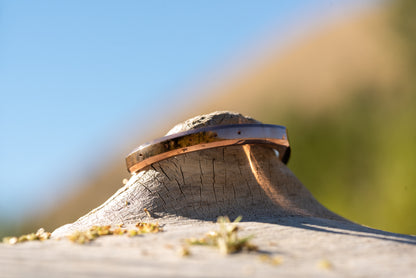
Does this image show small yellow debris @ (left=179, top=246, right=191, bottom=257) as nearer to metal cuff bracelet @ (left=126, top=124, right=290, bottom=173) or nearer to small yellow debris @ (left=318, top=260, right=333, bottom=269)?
Answer: small yellow debris @ (left=318, top=260, right=333, bottom=269)

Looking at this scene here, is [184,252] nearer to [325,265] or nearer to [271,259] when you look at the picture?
[271,259]

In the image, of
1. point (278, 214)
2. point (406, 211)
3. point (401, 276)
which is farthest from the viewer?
point (406, 211)

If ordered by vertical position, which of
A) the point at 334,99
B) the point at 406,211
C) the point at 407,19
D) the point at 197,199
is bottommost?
the point at 406,211

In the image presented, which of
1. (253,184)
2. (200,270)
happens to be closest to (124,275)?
(200,270)

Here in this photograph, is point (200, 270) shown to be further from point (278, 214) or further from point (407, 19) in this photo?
point (407, 19)

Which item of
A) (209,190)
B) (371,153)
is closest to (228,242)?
(209,190)

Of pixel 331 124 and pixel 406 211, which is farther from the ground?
pixel 331 124

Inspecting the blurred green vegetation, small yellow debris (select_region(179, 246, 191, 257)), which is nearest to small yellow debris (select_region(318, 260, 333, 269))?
small yellow debris (select_region(179, 246, 191, 257))
